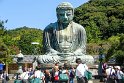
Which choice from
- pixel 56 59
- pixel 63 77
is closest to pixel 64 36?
pixel 56 59

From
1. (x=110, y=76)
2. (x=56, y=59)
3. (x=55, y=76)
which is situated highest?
(x=55, y=76)

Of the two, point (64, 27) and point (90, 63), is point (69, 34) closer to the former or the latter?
point (64, 27)

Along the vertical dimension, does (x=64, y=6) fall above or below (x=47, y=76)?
above

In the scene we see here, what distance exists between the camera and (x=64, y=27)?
23.8m

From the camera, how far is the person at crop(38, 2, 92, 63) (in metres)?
23.3

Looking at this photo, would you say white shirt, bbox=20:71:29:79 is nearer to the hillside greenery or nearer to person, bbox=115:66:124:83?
person, bbox=115:66:124:83

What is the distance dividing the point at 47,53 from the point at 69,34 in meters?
1.41

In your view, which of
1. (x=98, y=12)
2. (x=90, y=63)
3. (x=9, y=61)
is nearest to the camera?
(x=90, y=63)

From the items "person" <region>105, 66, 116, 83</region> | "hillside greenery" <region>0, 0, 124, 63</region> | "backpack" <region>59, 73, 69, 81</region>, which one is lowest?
"hillside greenery" <region>0, 0, 124, 63</region>

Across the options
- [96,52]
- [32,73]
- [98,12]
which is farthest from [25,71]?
[98,12]

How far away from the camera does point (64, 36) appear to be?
23.7 meters

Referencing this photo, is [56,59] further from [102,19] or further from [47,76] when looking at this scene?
[102,19]

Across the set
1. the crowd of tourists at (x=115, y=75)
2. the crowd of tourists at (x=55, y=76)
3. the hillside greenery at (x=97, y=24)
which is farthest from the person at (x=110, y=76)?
the hillside greenery at (x=97, y=24)

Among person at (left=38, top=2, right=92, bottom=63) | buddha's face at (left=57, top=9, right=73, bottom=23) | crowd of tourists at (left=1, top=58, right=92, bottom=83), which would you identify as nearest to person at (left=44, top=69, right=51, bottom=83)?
crowd of tourists at (left=1, top=58, right=92, bottom=83)
